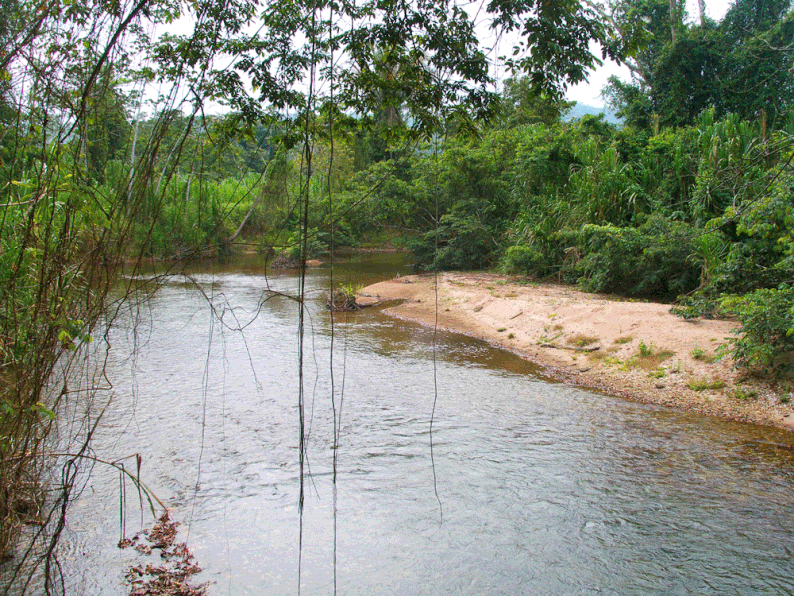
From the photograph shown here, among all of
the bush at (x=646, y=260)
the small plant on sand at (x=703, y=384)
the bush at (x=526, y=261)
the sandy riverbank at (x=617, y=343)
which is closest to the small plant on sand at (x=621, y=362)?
the sandy riverbank at (x=617, y=343)

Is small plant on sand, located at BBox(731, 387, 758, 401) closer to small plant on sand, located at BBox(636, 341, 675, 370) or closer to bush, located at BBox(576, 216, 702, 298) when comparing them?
small plant on sand, located at BBox(636, 341, 675, 370)

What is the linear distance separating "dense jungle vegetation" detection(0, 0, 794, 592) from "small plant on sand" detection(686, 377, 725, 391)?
0.39 meters

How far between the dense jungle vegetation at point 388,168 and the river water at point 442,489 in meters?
0.70

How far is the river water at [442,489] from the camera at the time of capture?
321cm

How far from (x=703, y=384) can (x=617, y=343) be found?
4.69 ft

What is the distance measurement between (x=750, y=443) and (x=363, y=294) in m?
9.01

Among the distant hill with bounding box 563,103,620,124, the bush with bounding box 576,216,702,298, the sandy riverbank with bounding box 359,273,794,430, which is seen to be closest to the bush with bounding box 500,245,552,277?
the sandy riverbank with bounding box 359,273,794,430

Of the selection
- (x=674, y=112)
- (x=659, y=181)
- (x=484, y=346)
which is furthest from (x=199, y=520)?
(x=674, y=112)

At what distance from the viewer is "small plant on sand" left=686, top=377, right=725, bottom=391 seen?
5.97 m

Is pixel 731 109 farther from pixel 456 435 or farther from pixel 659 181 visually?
pixel 456 435

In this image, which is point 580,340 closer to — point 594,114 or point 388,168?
point 388,168

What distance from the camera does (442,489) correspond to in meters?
4.13

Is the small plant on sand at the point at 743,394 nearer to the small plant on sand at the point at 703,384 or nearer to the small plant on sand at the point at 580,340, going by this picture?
the small plant on sand at the point at 703,384

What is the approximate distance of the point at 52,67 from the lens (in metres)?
2.37
